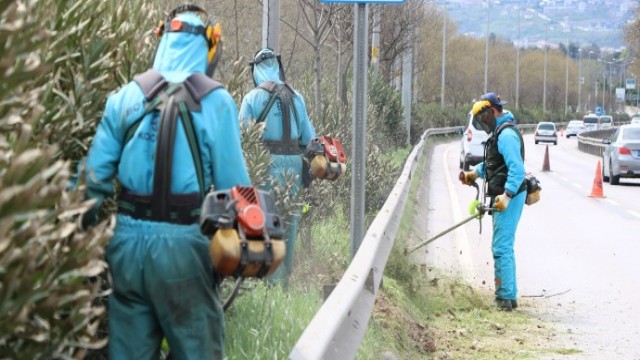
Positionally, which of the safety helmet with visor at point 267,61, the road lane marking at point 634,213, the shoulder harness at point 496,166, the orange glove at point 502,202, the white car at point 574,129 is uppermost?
the safety helmet with visor at point 267,61

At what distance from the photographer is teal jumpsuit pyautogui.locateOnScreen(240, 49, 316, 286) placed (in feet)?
29.7

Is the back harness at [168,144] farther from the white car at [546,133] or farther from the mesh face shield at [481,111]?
the white car at [546,133]

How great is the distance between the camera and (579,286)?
11867 millimetres

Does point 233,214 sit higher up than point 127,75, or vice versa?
point 127,75

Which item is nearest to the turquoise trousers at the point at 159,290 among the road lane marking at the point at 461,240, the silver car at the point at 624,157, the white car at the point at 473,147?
the road lane marking at the point at 461,240

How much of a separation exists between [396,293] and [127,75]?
5000 millimetres

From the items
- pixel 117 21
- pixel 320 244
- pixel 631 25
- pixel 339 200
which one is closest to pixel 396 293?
pixel 320 244

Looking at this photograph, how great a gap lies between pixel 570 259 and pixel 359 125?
5.94m

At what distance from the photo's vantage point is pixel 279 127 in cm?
936

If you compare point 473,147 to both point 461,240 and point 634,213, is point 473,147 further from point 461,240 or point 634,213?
point 461,240

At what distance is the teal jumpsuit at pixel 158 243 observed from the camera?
445 centimetres

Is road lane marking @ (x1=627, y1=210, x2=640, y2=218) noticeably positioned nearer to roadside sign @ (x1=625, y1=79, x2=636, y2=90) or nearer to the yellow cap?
the yellow cap

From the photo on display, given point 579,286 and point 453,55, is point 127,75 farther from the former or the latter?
point 453,55

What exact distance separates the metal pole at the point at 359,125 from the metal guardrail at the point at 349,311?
19cm
